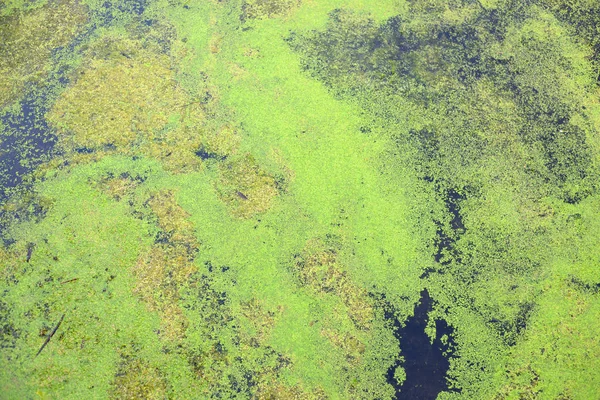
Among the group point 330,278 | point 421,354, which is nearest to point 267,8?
point 330,278

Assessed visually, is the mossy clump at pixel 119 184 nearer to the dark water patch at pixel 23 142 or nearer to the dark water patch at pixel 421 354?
the dark water patch at pixel 23 142

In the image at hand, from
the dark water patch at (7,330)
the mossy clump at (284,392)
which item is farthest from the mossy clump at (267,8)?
the mossy clump at (284,392)

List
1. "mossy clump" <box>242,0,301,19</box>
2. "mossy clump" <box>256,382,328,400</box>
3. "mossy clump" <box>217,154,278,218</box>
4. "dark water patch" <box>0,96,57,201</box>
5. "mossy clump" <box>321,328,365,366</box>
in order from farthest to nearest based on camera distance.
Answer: "mossy clump" <box>242,0,301,19</box>
"dark water patch" <box>0,96,57,201</box>
"mossy clump" <box>217,154,278,218</box>
"mossy clump" <box>321,328,365,366</box>
"mossy clump" <box>256,382,328,400</box>

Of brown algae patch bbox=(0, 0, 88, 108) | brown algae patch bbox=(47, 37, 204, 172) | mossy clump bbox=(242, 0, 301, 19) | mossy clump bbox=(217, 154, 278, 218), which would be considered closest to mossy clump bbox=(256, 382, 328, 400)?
Result: mossy clump bbox=(217, 154, 278, 218)

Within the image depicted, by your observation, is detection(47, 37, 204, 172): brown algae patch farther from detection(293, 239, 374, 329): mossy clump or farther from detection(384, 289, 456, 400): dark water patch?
detection(384, 289, 456, 400): dark water patch

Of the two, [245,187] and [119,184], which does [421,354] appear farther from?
[119,184]

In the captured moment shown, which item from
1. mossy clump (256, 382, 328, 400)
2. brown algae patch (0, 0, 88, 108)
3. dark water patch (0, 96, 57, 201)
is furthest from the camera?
brown algae patch (0, 0, 88, 108)
